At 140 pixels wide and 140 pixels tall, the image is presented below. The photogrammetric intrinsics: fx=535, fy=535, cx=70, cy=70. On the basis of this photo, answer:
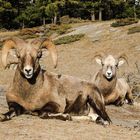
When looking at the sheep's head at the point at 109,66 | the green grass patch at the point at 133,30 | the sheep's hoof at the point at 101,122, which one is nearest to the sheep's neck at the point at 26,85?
the sheep's hoof at the point at 101,122

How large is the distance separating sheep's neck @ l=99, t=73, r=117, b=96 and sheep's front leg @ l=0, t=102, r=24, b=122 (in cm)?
624

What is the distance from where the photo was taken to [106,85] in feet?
57.7

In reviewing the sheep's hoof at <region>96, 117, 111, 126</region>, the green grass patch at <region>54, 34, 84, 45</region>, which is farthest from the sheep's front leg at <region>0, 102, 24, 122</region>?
the green grass patch at <region>54, 34, 84, 45</region>

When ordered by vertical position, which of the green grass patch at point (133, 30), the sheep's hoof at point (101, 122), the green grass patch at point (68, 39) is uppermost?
the sheep's hoof at point (101, 122)

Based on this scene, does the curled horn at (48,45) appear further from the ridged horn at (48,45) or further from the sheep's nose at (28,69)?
the sheep's nose at (28,69)

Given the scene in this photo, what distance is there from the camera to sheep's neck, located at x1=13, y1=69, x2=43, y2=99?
11.8m

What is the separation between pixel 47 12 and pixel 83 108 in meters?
55.6

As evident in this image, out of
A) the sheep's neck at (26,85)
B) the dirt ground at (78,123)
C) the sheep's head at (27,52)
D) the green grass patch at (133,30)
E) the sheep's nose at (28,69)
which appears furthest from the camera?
the green grass patch at (133,30)

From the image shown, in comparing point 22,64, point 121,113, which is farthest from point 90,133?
point 121,113

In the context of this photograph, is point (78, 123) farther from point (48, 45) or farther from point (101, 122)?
point (48, 45)

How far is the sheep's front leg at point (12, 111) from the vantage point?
36.4 ft

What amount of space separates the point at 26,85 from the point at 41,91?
14.2 inches

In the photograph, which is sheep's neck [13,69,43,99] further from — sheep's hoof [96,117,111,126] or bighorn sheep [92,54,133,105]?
bighorn sheep [92,54,133,105]

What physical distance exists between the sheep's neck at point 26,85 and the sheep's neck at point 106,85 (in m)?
5.80
